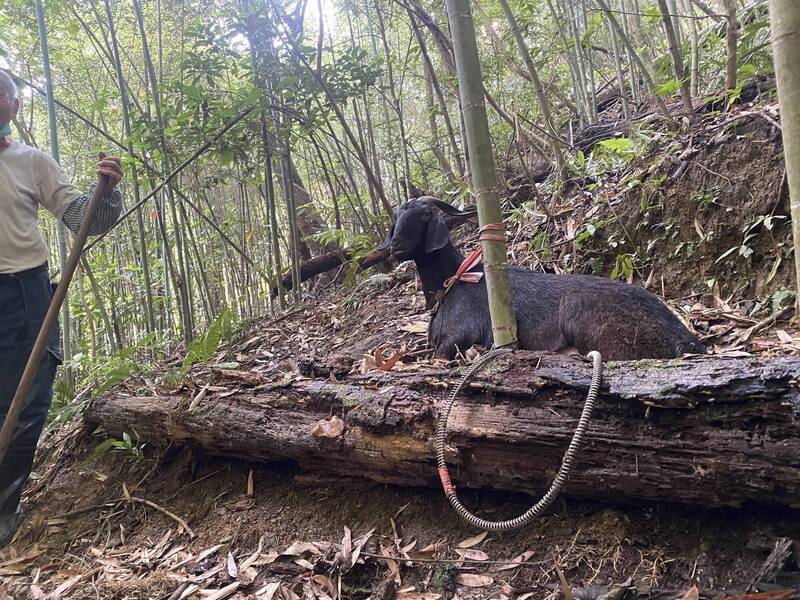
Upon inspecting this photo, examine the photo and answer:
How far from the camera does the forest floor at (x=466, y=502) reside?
1.69 meters

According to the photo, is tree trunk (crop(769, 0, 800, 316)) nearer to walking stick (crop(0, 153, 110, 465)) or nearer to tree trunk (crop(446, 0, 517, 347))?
tree trunk (crop(446, 0, 517, 347))

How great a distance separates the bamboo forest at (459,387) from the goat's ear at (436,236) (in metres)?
0.02

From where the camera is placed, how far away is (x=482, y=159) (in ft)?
7.48

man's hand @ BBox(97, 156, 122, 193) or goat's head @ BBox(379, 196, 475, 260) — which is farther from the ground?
man's hand @ BBox(97, 156, 122, 193)

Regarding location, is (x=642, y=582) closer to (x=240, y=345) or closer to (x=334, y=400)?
(x=334, y=400)

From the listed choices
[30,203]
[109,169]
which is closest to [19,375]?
[30,203]

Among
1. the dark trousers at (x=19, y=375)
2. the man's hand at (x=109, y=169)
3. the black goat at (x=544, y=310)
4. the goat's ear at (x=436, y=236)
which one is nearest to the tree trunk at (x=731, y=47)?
the black goat at (x=544, y=310)

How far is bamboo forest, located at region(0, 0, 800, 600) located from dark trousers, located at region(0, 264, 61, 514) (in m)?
0.01

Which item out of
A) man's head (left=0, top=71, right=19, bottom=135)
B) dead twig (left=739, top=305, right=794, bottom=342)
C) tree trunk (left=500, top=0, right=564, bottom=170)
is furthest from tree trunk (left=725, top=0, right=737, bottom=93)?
man's head (left=0, top=71, right=19, bottom=135)

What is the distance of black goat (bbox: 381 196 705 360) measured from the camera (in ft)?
9.16

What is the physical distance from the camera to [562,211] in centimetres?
485

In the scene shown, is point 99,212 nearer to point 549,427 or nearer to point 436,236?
point 436,236

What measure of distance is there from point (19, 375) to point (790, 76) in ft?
12.1

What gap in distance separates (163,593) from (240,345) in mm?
3293
